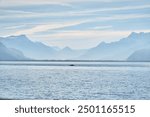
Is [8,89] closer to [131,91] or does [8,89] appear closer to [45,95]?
[45,95]

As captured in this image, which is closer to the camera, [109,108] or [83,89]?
[109,108]

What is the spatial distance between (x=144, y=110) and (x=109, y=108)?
1.75 metres

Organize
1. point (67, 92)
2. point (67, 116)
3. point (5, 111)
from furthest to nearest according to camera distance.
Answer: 1. point (67, 92)
2. point (5, 111)
3. point (67, 116)

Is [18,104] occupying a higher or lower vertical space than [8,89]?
higher

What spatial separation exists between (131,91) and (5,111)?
105 ft

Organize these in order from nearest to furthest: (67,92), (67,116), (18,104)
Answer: (67,116) < (18,104) < (67,92)

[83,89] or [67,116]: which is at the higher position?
[67,116]

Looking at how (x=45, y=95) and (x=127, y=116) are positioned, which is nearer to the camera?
(x=127, y=116)

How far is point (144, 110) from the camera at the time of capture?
22.9 meters

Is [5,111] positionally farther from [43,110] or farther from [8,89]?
[8,89]

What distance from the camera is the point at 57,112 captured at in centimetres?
2148

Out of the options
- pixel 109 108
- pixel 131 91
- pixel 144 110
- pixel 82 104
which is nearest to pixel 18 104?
pixel 82 104

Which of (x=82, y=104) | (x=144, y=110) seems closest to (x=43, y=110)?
(x=82, y=104)

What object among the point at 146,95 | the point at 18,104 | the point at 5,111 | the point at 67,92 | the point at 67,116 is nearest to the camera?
the point at 67,116
